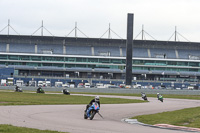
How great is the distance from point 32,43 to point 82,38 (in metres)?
16.7

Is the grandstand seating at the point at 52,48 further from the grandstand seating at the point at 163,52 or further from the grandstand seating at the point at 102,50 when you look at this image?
the grandstand seating at the point at 163,52

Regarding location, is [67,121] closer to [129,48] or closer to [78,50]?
[129,48]

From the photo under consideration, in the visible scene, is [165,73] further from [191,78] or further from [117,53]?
[117,53]

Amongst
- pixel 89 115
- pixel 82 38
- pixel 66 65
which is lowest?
pixel 89 115

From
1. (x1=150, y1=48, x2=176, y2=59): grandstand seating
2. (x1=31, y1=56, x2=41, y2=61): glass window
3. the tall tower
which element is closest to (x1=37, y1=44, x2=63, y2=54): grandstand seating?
(x1=31, y1=56, x2=41, y2=61): glass window

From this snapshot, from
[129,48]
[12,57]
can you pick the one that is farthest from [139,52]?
[12,57]

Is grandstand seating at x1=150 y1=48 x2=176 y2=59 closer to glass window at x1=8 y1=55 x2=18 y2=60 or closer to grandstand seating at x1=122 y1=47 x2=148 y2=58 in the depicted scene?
grandstand seating at x1=122 y1=47 x2=148 y2=58

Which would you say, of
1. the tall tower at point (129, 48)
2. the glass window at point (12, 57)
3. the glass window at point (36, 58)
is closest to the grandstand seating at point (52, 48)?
the glass window at point (36, 58)

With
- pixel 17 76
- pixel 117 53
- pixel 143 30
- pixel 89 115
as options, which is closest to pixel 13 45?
pixel 17 76

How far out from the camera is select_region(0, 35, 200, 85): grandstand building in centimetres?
12700

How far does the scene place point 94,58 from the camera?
129 metres

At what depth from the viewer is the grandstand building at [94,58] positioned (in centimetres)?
12700

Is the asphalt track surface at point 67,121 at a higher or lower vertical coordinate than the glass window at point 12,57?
lower

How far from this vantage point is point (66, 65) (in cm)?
12862
